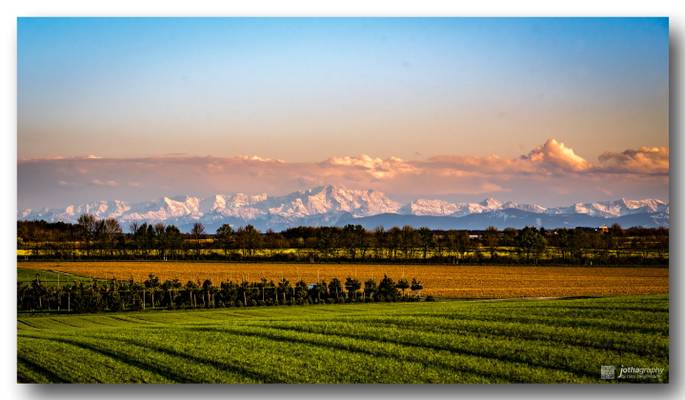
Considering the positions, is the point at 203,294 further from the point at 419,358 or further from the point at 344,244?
the point at 419,358

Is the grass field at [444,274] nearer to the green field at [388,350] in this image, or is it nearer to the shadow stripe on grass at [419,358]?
the green field at [388,350]

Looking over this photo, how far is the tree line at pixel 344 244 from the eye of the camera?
1653 cm

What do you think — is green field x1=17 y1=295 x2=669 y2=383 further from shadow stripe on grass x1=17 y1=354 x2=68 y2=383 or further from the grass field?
the grass field

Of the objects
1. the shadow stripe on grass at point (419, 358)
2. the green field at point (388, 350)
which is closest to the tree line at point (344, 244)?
the green field at point (388, 350)

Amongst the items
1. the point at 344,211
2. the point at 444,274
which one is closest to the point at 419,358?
the point at 344,211

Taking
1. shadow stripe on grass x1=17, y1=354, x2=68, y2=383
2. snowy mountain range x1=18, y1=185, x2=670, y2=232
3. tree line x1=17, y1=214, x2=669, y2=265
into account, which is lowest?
shadow stripe on grass x1=17, y1=354, x2=68, y2=383

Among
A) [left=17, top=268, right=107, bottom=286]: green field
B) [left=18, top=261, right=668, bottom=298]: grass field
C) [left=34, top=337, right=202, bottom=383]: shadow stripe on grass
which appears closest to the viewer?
[left=34, top=337, right=202, bottom=383]: shadow stripe on grass

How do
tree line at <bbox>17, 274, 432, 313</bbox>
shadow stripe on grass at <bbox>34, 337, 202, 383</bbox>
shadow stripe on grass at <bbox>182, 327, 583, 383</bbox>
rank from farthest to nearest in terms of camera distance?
tree line at <bbox>17, 274, 432, 313</bbox>
shadow stripe on grass at <bbox>34, 337, 202, 383</bbox>
shadow stripe on grass at <bbox>182, 327, 583, 383</bbox>

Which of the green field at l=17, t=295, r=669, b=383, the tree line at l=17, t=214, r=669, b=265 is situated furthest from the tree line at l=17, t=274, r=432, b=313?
the green field at l=17, t=295, r=669, b=383

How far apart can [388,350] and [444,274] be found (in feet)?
71.3

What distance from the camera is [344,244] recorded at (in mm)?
28188

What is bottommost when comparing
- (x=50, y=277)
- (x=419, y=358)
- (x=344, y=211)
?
(x=419, y=358)

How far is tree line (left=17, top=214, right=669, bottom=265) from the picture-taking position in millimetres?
16531

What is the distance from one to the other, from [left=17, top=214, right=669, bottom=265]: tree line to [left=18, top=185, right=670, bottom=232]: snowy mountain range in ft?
1.61
